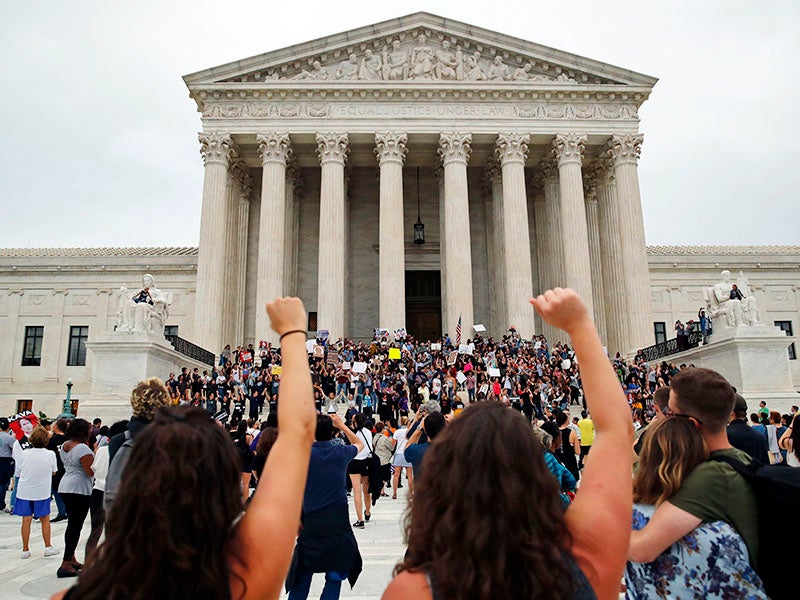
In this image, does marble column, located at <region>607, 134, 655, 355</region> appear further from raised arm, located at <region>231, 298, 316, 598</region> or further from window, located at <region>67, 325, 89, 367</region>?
raised arm, located at <region>231, 298, 316, 598</region>

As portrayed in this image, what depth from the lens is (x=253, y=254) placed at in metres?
36.3

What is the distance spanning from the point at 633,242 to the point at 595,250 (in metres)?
3.94

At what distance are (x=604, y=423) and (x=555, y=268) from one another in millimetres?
33966

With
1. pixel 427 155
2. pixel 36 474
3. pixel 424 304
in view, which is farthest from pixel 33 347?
pixel 36 474

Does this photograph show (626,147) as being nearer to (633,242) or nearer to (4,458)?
(633,242)

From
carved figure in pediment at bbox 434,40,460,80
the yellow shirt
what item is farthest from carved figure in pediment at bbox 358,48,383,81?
the yellow shirt

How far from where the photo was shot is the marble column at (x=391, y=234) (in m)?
31.2

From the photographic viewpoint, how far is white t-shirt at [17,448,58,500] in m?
8.77

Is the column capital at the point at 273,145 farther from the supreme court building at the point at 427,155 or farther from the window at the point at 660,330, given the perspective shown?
the window at the point at 660,330

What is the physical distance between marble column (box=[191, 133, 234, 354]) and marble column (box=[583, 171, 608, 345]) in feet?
62.3

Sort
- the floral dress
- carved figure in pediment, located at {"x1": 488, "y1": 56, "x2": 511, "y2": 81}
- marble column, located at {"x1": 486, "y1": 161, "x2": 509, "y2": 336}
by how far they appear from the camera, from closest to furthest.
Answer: the floral dress → carved figure in pediment, located at {"x1": 488, "y1": 56, "x2": 511, "y2": 81} → marble column, located at {"x1": 486, "y1": 161, "x2": 509, "y2": 336}

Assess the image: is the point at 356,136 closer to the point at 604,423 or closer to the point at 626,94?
the point at 626,94

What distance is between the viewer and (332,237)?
105 feet

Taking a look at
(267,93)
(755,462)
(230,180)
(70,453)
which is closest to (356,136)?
(267,93)
